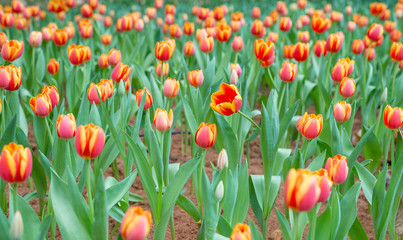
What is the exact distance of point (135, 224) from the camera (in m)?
0.97

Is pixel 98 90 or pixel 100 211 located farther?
pixel 98 90

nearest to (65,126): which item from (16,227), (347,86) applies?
(16,227)

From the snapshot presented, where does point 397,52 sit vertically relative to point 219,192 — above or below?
above

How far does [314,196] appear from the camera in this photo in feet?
3.27

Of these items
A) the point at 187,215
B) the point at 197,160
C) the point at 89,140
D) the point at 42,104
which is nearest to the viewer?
the point at 89,140

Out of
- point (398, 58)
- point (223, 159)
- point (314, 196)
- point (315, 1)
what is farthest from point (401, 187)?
point (315, 1)

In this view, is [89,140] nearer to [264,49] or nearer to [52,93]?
[52,93]

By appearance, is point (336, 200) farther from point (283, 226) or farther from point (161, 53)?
point (161, 53)

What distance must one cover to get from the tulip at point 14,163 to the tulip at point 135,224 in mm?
287

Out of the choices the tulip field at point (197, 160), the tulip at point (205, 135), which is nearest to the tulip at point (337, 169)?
the tulip field at point (197, 160)

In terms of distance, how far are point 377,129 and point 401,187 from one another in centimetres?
71

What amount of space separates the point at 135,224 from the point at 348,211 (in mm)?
696

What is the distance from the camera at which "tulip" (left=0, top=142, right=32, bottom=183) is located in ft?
3.64

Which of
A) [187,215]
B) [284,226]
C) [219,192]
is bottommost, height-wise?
[187,215]
